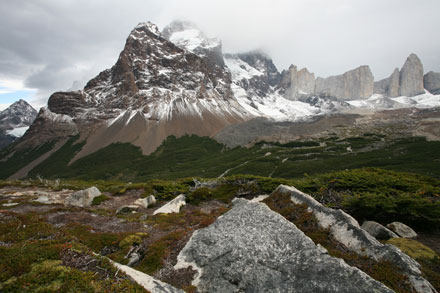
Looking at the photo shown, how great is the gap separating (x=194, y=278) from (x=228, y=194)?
52.2 feet

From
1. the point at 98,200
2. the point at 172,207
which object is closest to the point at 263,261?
the point at 172,207

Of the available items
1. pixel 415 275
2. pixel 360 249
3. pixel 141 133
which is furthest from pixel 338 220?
pixel 141 133

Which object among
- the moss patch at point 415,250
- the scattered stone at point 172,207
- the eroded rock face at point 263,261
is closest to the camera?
the eroded rock face at point 263,261

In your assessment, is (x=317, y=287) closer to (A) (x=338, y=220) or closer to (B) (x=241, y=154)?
(A) (x=338, y=220)

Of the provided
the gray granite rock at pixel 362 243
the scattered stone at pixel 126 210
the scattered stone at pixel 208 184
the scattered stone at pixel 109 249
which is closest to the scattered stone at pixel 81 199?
the scattered stone at pixel 126 210

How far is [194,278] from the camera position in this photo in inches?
383

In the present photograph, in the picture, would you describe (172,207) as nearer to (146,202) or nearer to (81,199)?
(146,202)

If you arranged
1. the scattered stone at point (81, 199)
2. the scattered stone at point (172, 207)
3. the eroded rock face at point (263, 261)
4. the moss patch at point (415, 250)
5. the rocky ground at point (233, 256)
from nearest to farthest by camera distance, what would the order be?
1. the rocky ground at point (233, 256)
2. the eroded rock face at point (263, 261)
3. the moss patch at point (415, 250)
4. the scattered stone at point (172, 207)
5. the scattered stone at point (81, 199)

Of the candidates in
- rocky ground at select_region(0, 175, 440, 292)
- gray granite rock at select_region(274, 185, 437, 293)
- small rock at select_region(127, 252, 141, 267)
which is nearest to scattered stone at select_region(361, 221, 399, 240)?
rocky ground at select_region(0, 175, 440, 292)

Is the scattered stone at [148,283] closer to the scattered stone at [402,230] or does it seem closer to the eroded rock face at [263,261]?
the eroded rock face at [263,261]

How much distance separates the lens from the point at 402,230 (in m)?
12.7

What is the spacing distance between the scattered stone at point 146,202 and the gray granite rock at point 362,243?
1730 centimetres

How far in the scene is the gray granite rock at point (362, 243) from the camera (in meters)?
7.76

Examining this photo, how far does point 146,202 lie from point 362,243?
2109 cm
